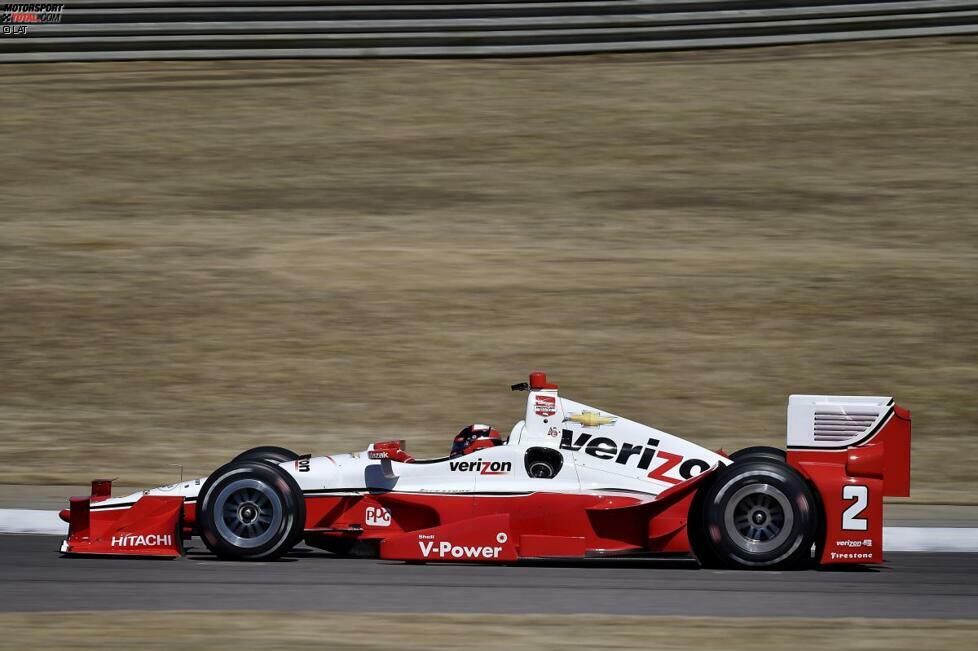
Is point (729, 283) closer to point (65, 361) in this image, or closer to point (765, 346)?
point (765, 346)

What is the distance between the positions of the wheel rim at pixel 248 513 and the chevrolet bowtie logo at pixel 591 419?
1.84 m

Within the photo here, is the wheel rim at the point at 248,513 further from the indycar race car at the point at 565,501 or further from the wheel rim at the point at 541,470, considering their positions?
the wheel rim at the point at 541,470

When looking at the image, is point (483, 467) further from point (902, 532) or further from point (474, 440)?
point (902, 532)

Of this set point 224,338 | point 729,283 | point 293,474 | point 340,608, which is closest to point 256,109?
point 224,338

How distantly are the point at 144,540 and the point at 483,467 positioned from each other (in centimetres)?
208

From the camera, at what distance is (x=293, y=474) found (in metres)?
7.67

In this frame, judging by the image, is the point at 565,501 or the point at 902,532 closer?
the point at 565,501

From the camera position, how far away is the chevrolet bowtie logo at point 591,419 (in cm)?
766

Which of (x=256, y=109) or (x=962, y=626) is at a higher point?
(x=256, y=109)

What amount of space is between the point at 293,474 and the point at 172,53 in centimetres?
1410

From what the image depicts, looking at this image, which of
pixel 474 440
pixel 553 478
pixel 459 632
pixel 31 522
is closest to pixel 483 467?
pixel 474 440

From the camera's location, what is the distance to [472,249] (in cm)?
1540

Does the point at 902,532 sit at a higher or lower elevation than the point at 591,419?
lower

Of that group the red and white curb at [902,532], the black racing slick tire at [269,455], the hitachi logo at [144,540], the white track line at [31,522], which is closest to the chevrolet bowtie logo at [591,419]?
the black racing slick tire at [269,455]
